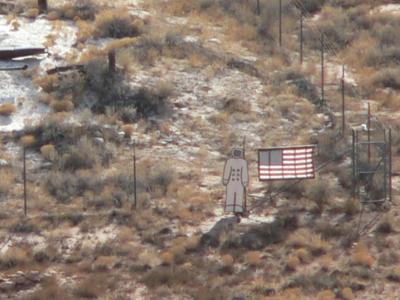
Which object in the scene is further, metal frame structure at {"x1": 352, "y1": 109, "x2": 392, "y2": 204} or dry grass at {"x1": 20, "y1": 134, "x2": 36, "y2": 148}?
dry grass at {"x1": 20, "y1": 134, "x2": 36, "y2": 148}

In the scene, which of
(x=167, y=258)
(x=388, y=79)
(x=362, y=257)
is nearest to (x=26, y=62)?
(x=388, y=79)

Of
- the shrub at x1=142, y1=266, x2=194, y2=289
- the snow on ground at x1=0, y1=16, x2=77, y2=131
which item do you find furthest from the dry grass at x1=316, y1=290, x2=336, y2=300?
the snow on ground at x1=0, y1=16, x2=77, y2=131

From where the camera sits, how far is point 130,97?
40625 mm

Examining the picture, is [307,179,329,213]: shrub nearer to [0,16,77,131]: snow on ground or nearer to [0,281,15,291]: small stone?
[0,281,15,291]: small stone

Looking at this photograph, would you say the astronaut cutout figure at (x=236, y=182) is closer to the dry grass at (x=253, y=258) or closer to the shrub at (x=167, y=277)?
the dry grass at (x=253, y=258)

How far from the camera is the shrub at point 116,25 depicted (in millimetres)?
45031

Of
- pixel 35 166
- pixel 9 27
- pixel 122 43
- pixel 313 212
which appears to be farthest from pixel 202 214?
pixel 9 27

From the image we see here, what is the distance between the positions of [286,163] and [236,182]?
63.2 inches

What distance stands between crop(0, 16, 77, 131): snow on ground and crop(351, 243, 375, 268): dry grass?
410 inches

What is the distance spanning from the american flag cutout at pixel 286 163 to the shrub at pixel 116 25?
450 inches

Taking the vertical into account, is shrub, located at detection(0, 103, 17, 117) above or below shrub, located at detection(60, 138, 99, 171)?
above

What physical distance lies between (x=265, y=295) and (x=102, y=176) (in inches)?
266

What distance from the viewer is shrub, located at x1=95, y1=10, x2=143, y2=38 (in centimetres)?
4503

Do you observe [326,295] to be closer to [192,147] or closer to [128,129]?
[192,147]
